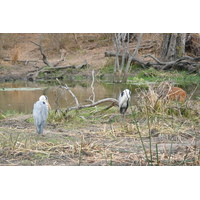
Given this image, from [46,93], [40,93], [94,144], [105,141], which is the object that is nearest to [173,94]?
[105,141]

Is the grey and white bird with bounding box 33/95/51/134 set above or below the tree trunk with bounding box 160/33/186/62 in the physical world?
below

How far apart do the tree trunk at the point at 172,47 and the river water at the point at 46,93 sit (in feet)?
8.26

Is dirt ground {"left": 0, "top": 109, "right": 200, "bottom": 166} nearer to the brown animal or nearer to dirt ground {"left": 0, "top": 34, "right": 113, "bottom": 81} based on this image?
the brown animal

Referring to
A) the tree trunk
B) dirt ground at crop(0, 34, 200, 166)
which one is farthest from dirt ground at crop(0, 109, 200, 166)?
the tree trunk

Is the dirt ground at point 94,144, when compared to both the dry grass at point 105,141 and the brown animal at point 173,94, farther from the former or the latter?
the brown animal at point 173,94

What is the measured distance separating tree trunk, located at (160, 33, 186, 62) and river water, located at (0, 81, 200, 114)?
2.52 meters

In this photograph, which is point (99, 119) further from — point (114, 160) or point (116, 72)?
point (116, 72)

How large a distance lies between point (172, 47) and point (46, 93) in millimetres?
5038

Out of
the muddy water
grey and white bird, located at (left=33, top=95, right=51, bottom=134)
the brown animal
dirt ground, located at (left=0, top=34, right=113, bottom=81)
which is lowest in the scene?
the muddy water

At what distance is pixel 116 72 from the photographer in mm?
11328

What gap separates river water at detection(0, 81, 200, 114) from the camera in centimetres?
822

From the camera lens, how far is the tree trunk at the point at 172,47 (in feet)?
39.9

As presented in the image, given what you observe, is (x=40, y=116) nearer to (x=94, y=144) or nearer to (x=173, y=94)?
(x=94, y=144)

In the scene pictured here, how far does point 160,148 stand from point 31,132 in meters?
1.92
